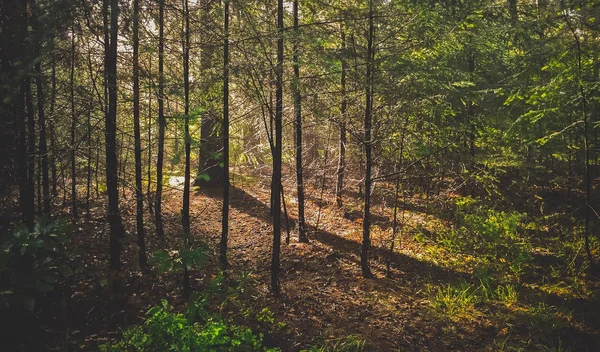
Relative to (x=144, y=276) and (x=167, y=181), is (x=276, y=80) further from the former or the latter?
(x=167, y=181)

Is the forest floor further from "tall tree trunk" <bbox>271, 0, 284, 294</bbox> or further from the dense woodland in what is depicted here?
"tall tree trunk" <bbox>271, 0, 284, 294</bbox>

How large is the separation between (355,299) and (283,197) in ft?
11.1

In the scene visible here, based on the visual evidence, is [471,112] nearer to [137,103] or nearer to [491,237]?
[491,237]

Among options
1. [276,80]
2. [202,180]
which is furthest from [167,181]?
[276,80]

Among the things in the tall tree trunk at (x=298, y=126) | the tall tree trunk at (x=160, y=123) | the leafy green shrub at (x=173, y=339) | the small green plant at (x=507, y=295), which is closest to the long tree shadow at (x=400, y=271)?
the small green plant at (x=507, y=295)

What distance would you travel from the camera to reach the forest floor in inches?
268

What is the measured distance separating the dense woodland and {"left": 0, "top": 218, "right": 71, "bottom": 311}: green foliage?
0.03 m

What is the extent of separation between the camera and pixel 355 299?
340 inches

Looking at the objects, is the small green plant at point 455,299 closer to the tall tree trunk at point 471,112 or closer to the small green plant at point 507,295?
the small green plant at point 507,295

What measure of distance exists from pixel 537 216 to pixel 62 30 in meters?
14.9

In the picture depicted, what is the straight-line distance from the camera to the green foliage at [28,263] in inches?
170

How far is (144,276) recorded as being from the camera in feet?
28.5

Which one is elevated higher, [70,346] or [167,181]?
[167,181]

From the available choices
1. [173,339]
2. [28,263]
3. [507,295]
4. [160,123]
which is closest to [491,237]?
[507,295]
